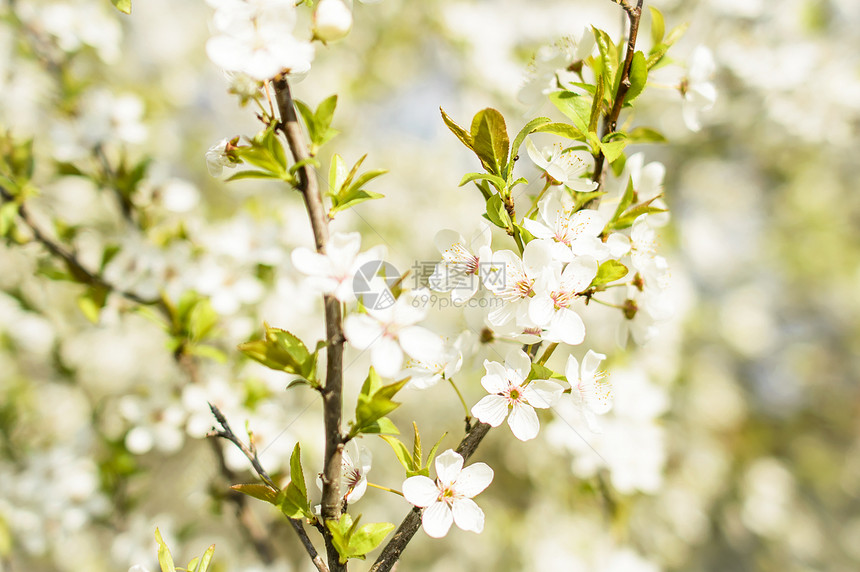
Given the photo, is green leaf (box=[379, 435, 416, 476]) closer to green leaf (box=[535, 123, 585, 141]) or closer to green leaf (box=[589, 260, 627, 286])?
green leaf (box=[589, 260, 627, 286])

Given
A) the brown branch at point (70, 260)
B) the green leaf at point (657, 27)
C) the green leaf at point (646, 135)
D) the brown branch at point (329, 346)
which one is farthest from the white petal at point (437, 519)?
the brown branch at point (70, 260)

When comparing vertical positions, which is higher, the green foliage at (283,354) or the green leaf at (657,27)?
the green leaf at (657,27)

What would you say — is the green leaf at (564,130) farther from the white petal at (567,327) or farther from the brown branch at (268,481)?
the brown branch at (268,481)

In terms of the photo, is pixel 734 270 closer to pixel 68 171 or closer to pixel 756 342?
pixel 756 342

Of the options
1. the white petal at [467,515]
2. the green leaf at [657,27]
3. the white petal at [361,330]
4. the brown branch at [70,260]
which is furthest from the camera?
the brown branch at [70,260]

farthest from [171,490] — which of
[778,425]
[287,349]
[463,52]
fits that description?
[778,425]
